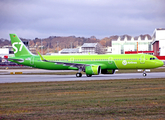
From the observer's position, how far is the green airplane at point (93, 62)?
42.8 metres

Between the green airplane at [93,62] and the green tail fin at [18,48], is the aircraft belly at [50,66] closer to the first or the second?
the green airplane at [93,62]

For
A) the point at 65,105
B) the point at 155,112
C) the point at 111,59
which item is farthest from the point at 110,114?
the point at 111,59

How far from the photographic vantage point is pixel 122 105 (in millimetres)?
15258

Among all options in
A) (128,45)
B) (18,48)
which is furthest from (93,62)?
(128,45)

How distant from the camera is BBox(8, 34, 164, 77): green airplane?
4278cm

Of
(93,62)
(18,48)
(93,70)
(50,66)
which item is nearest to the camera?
(93,70)

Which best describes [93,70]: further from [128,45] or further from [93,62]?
[128,45]

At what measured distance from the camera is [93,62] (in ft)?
146

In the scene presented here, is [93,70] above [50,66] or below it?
below

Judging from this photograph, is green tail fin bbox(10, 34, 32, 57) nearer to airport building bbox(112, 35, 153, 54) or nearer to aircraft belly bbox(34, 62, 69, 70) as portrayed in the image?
aircraft belly bbox(34, 62, 69, 70)

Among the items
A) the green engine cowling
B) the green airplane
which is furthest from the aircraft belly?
the green engine cowling

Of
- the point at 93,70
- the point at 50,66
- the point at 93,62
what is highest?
the point at 93,62

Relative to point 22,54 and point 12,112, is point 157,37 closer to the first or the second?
point 22,54

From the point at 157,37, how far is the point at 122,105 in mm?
130183
